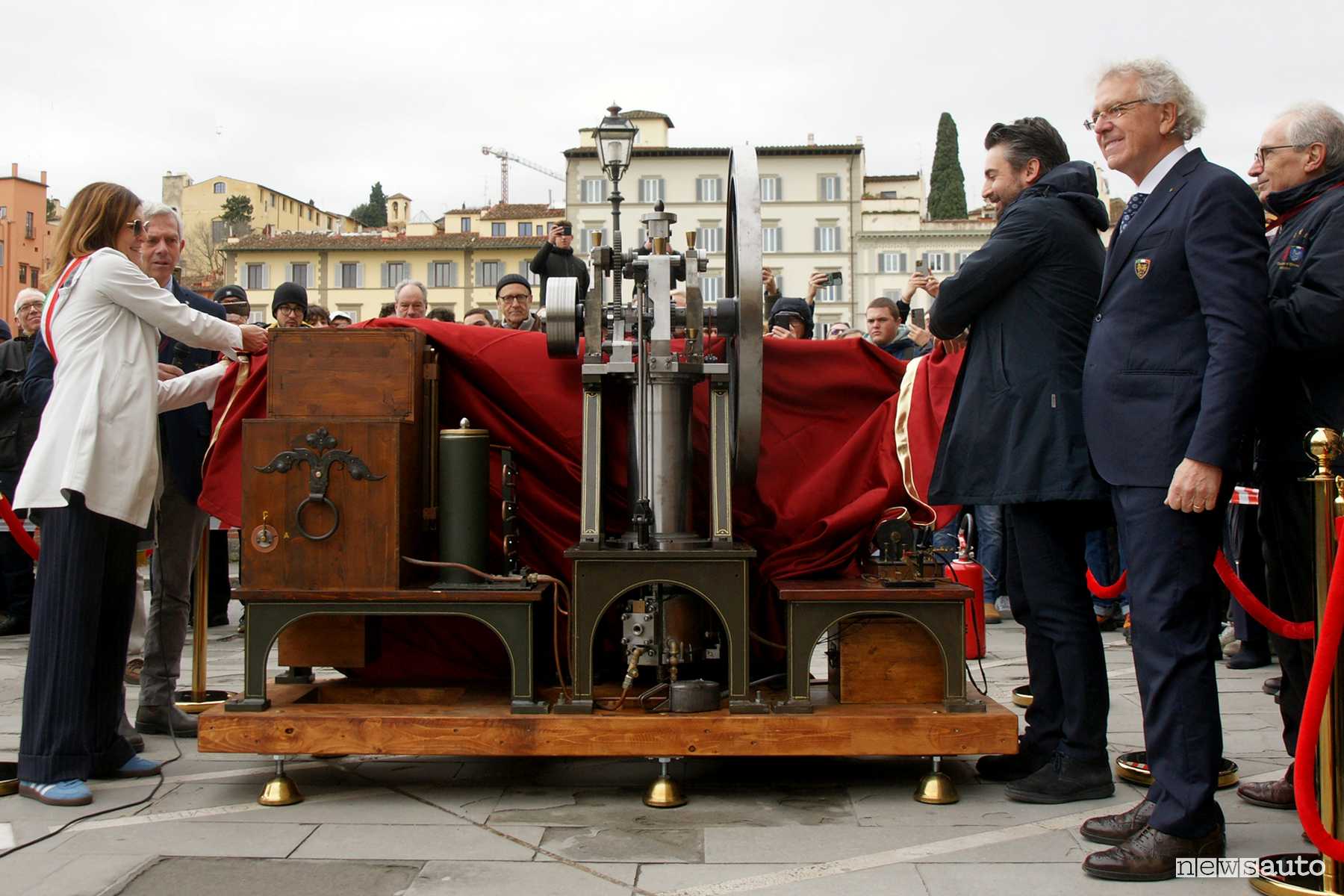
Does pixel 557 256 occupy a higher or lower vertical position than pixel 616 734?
higher

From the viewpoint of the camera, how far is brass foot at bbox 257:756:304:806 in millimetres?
3953

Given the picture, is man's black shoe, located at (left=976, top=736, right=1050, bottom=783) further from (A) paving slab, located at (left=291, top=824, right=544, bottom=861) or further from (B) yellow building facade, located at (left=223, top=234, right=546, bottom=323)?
(B) yellow building facade, located at (left=223, top=234, right=546, bottom=323)

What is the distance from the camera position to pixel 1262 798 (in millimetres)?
3857

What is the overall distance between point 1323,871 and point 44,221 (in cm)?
7027

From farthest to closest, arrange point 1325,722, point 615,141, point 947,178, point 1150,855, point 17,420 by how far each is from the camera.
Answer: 1. point 947,178
2. point 615,141
3. point 17,420
4. point 1150,855
5. point 1325,722

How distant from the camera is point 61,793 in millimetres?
3951

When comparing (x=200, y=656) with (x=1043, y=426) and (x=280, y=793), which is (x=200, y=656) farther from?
(x=1043, y=426)

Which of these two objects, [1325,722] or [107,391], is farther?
[107,391]

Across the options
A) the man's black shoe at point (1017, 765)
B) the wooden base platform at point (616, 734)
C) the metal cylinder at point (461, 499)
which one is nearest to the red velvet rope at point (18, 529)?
the wooden base platform at point (616, 734)

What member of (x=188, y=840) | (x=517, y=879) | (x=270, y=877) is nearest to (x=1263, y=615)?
(x=517, y=879)

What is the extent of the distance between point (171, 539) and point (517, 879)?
2553 millimetres

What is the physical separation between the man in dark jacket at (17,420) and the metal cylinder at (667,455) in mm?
5130

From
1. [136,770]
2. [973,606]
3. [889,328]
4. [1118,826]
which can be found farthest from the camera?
[889,328]

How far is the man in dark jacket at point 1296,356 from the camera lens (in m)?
3.36
